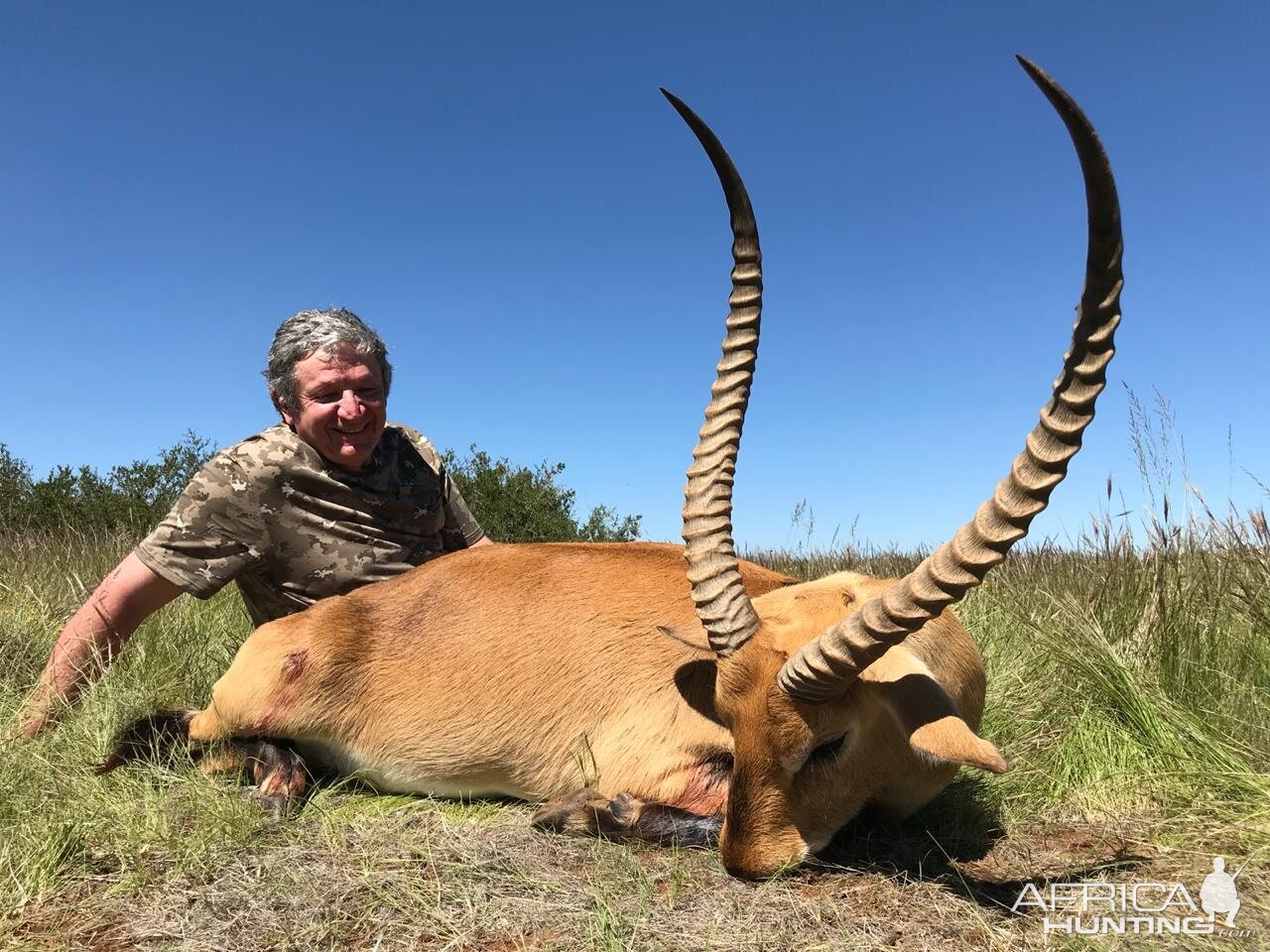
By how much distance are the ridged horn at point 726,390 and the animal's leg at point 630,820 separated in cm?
93

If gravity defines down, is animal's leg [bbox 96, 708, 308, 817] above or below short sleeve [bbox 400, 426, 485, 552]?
below

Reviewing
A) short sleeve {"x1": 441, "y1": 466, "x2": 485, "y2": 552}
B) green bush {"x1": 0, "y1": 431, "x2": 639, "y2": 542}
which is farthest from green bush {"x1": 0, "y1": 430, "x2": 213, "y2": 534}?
short sleeve {"x1": 441, "y1": 466, "x2": 485, "y2": 552}

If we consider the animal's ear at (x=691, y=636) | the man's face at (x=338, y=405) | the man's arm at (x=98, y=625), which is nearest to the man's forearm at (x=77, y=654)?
the man's arm at (x=98, y=625)

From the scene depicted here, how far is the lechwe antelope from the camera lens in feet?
8.76

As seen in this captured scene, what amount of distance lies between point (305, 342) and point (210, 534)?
1133 mm

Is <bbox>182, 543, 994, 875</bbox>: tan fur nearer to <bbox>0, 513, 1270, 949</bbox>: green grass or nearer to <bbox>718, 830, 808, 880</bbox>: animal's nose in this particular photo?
<bbox>718, 830, 808, 880</bbox>: animal's nose

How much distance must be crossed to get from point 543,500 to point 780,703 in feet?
50.1

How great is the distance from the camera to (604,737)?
3701 mm

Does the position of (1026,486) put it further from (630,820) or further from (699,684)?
(630,820)

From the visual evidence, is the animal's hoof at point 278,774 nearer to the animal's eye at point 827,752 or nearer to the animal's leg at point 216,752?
the animal's leg at point 216,752

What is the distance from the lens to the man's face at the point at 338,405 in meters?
4.65

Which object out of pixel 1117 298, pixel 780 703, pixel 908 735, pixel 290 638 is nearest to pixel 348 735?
pixel 290 638

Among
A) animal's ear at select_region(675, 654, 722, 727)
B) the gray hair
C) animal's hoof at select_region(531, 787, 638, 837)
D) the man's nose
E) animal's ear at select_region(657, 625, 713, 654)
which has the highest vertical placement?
the gray hair

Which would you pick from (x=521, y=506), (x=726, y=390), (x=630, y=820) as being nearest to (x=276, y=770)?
(x=630, y=820)
